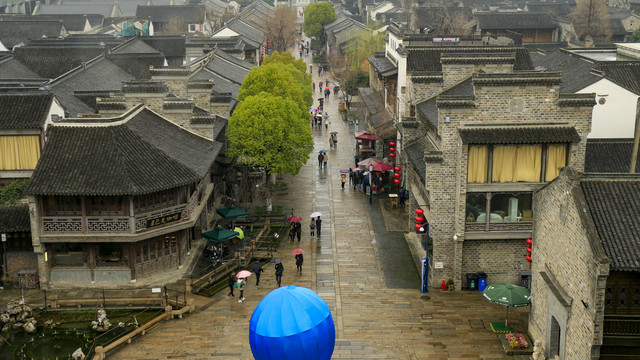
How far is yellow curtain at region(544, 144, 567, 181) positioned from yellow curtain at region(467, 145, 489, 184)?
3110 mm

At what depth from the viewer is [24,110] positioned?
4338 cm

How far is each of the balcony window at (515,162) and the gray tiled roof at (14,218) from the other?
77.6 feet

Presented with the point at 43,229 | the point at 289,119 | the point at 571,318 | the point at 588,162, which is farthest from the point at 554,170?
the point at 43,229

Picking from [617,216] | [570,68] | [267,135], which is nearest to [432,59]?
[570,68]

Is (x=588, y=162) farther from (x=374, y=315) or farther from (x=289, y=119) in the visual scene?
(x=289, y=119)

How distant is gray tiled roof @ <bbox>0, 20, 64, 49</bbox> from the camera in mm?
101938

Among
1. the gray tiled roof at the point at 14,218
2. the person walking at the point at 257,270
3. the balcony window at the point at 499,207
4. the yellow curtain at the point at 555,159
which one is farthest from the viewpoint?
the person walking at the point at 257,270

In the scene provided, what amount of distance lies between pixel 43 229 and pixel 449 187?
21.4 metres

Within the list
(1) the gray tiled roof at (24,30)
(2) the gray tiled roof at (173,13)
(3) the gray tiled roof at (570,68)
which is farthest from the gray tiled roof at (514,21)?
(1) the gray tiled roof at (24,30)

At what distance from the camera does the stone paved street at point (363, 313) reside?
3506cm

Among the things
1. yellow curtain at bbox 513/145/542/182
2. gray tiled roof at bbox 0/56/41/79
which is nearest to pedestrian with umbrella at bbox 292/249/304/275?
yellow curtain at bbox 513/145/542/182

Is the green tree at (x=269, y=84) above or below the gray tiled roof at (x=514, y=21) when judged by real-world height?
below

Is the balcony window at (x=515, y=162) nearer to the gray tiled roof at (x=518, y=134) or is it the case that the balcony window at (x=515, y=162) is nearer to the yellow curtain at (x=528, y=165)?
the yellow curtain at (x=528, y=165)

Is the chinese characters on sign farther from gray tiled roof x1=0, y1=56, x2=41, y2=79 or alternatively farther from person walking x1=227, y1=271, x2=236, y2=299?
gray tiled roof x1=0, y1=56, x2=41, y2=79
